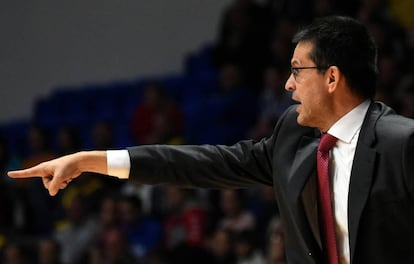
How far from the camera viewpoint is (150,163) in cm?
309

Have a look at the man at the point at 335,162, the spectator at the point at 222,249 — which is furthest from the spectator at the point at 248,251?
the man at the point at 335,162

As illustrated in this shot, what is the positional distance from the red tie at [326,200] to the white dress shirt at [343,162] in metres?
0.02

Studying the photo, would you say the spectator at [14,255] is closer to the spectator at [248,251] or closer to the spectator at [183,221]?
the spectator at [183,221]

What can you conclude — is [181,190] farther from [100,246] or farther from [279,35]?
[279,35]

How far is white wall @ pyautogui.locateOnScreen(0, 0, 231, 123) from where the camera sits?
9.93 meters

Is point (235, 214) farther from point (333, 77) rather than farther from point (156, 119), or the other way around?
point (333, 77)

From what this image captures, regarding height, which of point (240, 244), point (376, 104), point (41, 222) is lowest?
point (41, 222)

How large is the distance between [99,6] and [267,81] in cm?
349

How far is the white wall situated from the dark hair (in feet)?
22.2

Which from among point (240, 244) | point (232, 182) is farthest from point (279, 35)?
point (232, 182)

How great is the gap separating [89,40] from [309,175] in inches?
318

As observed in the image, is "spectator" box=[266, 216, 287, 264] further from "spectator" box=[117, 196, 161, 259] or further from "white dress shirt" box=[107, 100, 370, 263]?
"white dress shirt" box=[107, 100, 370, 263]

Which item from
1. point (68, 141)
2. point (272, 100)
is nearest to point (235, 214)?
point (272, 100)

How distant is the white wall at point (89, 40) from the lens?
9.93m
